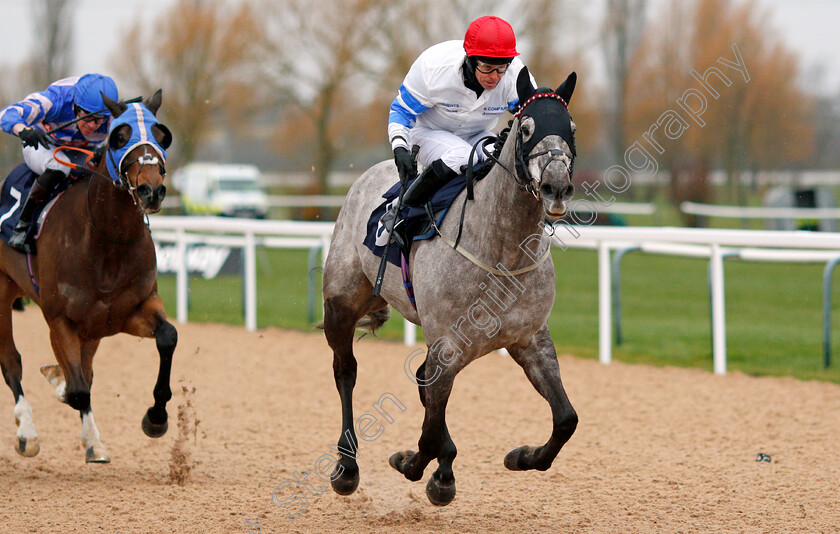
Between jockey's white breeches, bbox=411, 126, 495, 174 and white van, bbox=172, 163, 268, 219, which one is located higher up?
white van, bbox=172, 163, 268, 219

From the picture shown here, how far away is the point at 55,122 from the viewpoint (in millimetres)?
5445

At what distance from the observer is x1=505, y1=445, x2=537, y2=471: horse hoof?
163 inches

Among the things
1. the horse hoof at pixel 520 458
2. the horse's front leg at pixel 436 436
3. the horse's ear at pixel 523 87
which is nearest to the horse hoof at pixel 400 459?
the horse's front leg at pixel 436 436

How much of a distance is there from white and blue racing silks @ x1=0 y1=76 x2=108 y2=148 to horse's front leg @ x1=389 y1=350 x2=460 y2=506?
259cm

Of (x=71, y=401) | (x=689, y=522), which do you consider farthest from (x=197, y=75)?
(x=689, y=522)

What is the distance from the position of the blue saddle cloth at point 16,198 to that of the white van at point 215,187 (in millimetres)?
19090

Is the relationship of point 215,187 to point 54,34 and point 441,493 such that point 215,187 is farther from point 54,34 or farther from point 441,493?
point 441,493

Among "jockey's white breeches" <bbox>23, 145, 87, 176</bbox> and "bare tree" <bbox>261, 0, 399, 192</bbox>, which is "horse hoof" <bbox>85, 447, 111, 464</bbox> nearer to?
"jockey's white breeches" <bbox>23, 145, 87, 176</bbox>

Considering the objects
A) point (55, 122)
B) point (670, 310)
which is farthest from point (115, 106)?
point (670, 310)

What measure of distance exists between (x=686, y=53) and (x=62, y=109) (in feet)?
61.4

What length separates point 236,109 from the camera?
961 inches

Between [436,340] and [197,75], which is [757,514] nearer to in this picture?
[436,340]

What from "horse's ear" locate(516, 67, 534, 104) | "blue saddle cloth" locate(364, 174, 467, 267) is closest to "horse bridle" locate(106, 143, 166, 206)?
"blue saddle cloth" locate(364, 174, 467, 267)

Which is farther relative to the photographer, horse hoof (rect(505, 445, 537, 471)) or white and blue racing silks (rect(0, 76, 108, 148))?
white and blue racing silks (rect(0, 76, 108, 148))
